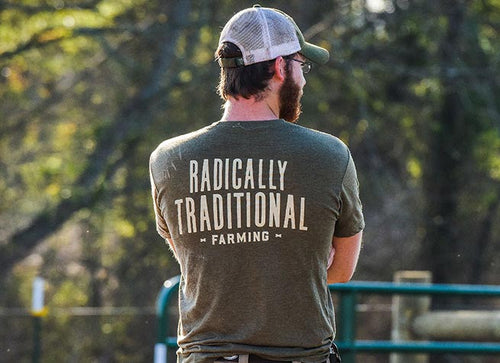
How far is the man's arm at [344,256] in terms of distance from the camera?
8.63ft

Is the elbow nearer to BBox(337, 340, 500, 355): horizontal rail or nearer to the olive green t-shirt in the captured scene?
the olive green t-shirt

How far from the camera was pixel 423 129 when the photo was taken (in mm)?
13180

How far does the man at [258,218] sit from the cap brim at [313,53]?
9 cm

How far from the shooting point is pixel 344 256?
265 centimetres

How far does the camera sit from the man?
2.49 meters

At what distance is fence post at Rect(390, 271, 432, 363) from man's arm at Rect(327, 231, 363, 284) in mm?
3716

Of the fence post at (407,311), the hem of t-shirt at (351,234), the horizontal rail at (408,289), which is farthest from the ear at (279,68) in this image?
the fence post at (407,311)

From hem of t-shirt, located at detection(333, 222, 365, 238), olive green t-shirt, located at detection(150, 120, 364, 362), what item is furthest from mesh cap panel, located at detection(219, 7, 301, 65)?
hem of t-shirt, located at detection(333, 222, 365, 238)

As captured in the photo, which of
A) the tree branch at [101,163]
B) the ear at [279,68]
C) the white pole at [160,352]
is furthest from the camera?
the tree branch at [101,163]

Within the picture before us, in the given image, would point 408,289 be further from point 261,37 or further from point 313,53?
point 261,37

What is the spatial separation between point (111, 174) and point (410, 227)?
4215 millimetres

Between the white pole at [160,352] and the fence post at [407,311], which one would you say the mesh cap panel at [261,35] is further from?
the fence post at [407,311]

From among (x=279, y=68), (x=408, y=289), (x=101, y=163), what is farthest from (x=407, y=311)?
(x=101, y=163)

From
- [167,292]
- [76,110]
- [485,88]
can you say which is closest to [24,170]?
[76,110]
